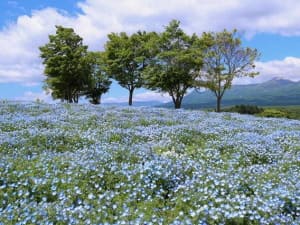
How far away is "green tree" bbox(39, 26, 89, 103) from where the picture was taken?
5228 centimetres

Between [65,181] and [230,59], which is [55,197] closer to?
[65,181]

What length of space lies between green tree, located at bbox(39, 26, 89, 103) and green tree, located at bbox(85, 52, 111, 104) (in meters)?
1.54

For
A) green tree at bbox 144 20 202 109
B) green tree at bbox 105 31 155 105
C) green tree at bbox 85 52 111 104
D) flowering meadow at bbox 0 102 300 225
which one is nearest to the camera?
flowering meadow at bbox 0 102 300 225

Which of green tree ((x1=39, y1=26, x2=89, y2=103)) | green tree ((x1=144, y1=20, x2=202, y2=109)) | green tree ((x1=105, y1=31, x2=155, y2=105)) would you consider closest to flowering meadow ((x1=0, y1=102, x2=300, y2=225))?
green tree ((x1=144, y1=20, x2=202, y2=109))

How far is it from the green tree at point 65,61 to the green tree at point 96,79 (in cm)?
154

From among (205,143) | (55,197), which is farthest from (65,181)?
(205,143)

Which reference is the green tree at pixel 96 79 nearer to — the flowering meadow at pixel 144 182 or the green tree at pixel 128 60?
the green tree at pixel 128 60

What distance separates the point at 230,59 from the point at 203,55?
4321 millimetres

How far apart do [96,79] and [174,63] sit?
19302 mm

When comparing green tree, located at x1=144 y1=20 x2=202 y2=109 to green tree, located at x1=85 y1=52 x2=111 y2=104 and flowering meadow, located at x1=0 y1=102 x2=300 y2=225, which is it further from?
flowering meadow, located at x1=0 y1=102 x2=300 y2=225

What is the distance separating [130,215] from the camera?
17.0ft

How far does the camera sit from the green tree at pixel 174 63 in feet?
150

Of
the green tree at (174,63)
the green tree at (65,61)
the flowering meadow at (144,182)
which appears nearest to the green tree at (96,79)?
the green tree at (65,61)

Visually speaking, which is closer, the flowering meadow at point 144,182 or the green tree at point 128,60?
the flowering meadow at point 144,182
